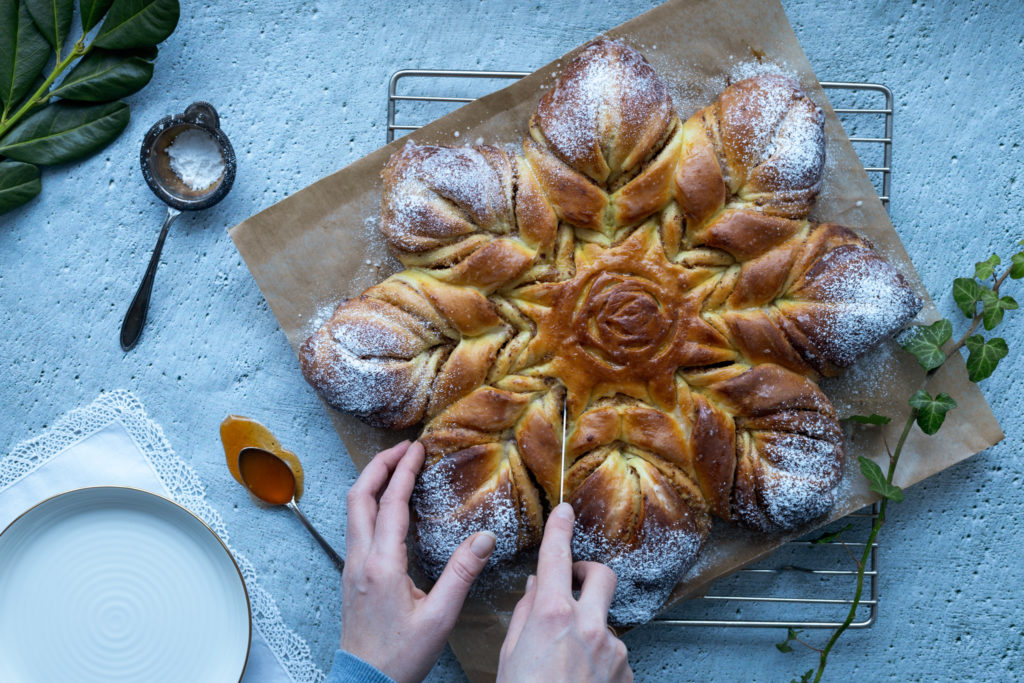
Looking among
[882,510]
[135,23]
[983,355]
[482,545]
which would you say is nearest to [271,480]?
[482,545]

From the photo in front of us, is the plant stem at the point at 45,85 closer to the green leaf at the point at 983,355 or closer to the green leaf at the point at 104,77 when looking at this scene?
the green leaf at the point at 104,77

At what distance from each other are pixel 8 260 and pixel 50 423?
0.49 meters

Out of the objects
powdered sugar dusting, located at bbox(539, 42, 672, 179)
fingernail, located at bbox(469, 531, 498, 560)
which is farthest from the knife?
powdered sugar dusting, located at bbox(539, 42, 672, 179)

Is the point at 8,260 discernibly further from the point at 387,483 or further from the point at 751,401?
the point at 751,401

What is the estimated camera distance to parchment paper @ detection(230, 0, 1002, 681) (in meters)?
2.04

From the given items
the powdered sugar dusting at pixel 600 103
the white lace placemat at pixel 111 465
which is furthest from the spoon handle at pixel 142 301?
the powdered sugar dusting at pixel 600 103

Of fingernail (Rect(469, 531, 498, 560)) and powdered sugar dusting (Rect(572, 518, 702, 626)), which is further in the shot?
powdered sugar dusting (Rect(572, 518, 702, 626))

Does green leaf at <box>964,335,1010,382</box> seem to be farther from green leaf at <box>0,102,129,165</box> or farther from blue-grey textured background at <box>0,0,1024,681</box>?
green leaf at <box>0,102,129,165</box>

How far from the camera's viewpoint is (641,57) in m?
1.94

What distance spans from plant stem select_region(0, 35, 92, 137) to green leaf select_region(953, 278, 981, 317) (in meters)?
2.47

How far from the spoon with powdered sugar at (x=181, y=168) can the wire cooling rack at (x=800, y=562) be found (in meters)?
0.48

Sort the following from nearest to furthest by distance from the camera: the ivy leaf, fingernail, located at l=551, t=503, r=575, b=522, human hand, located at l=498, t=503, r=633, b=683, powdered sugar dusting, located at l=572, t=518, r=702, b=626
A: 1. human hand, located at l=498, t=503, r=633, b=683
2. fingernail, located at l=551, t=503, r=575, b=522
3. powdered sugar dusting, located at l=572, t=518, r=702, b=626
4. the ivy leaf

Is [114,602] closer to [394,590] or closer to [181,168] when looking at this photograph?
[394,590]

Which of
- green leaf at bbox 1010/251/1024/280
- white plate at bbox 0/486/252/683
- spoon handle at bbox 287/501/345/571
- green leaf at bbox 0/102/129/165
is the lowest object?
white plate at bbox 0/486/252/683
